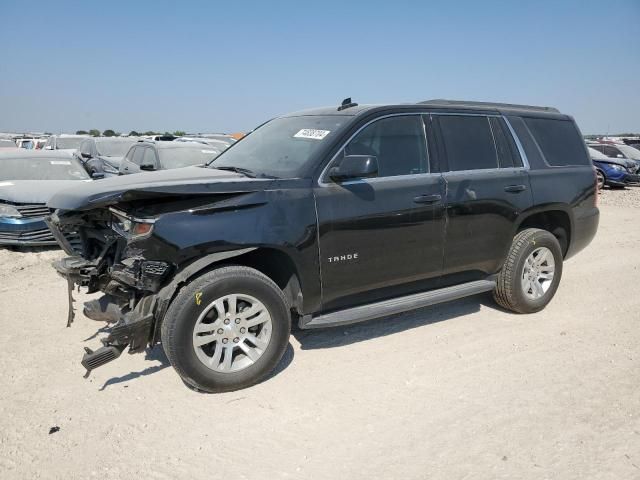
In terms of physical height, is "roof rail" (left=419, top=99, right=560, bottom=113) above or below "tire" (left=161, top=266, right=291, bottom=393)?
above

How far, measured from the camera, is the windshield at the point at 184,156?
29.1 ft

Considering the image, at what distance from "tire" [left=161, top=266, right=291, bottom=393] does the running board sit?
29 centimetres

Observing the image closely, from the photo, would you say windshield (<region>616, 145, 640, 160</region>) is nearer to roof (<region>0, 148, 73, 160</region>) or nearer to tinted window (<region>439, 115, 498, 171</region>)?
tinted window (<region>439, 115, 498, 171</region>)

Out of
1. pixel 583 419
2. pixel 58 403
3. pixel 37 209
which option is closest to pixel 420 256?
pixel 583 419

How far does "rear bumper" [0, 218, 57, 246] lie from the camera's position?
709 centimetres

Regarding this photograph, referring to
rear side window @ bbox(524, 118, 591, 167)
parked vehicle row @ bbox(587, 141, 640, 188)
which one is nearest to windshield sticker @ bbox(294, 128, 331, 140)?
rear side window @ bbox(524, 118, 591, 167)

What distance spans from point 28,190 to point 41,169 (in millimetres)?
1172

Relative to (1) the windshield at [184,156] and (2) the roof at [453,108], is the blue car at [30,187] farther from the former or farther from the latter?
(2) the roof at [453,108]

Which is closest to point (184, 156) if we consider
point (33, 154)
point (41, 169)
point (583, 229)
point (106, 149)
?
point (41, 169)

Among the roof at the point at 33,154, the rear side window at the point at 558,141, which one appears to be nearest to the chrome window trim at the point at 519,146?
the rear side window at the point at 558,141

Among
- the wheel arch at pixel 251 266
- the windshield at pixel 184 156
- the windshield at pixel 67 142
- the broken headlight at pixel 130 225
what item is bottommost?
the wheel arch at pixel 251 266

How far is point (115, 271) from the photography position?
333cm

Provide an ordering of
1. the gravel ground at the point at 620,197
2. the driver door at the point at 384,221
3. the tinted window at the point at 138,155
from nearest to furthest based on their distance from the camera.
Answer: the driver door at the point at 384,221 < the tinted window at the point at 138,155 < the gravel ground at the point at 620,197

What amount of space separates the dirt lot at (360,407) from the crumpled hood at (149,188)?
1324 mm
